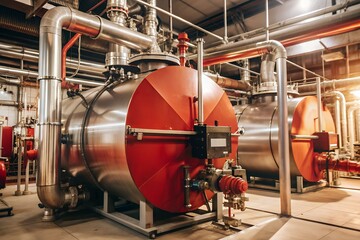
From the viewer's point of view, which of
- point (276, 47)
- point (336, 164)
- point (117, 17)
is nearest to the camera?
point (276, 47)

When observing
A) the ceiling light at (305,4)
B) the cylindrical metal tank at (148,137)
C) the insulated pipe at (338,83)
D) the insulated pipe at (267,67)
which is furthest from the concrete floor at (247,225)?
the ceiling light at (305,4)

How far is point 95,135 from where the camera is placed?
2.86 m

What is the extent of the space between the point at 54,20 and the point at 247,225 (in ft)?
9.83

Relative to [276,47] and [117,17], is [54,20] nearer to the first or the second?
[117,17]

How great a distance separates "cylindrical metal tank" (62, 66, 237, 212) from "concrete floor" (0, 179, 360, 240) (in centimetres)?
34

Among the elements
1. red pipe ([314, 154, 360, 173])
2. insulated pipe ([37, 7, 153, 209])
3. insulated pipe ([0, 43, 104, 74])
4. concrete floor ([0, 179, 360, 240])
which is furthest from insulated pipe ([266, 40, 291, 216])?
insulated pipe ([0, 43, 104, 74])

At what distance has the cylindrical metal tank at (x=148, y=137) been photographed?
95.4 inches

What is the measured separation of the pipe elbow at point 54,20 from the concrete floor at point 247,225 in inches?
82.2

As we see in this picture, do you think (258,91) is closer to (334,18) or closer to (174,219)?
(334,18)

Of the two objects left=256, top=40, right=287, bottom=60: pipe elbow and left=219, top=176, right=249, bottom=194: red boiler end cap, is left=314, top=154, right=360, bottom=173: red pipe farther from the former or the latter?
left=219, top=176, right=249, bottom=194: red boiler end cap

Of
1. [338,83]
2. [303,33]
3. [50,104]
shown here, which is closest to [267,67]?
[303,33]

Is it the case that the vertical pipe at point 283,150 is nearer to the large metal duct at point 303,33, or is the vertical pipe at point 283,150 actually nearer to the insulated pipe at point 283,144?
the insulated pipe at point 283,144

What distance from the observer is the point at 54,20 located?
284 cm

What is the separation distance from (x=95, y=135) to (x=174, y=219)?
48.8 inches
